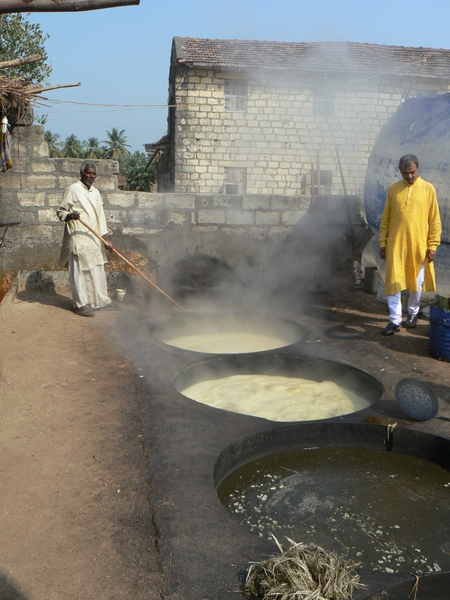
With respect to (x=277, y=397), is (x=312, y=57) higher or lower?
higher

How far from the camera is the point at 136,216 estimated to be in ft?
29.6

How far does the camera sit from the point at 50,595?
2.24m

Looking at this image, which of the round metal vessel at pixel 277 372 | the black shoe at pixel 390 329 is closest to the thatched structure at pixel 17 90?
the round metal vessel at pixel 277 372

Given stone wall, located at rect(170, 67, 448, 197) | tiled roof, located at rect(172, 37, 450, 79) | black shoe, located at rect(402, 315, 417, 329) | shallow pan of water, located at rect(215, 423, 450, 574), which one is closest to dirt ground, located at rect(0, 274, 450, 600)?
black shoe, located at rect(402, 315, 417, 329)

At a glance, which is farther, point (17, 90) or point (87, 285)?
point (17, 90)

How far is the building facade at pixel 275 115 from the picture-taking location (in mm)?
19688

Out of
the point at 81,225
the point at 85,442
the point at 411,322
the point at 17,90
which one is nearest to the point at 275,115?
the point at 17,90

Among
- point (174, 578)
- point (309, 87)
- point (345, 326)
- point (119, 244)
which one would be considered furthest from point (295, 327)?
point (309, 87)

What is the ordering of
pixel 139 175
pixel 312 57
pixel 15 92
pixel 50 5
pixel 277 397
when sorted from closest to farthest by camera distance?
pixel 50 5 → pixel 277 397 → pixel 15 92 → pixel 312 57 → pixel 139 175

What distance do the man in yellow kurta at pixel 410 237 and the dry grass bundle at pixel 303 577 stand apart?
168 inches

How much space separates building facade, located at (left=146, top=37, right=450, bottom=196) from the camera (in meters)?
19.7

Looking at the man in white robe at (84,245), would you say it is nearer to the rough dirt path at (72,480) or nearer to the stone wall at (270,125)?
the rough dirt path at (72,480)

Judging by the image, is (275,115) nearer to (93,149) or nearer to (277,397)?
(277,397)

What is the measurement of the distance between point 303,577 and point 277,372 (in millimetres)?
3599
